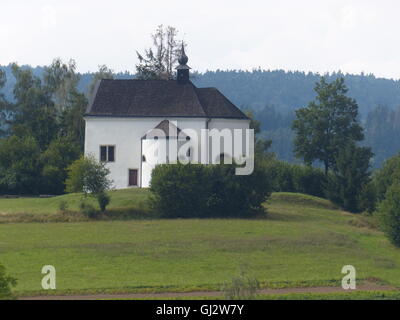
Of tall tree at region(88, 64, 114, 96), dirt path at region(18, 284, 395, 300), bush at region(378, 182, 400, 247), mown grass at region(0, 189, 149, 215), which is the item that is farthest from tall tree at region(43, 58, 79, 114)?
dirt path at region(18, 284, 395, 300)

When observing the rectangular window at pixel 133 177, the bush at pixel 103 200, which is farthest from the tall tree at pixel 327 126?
the bush at pixel 103 200

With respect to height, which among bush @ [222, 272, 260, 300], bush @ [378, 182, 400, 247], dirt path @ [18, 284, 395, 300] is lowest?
dirt path @ [18, 284, 395, 300]

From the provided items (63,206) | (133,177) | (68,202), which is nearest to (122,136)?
(133,177)

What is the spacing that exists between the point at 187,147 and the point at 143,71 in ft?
81.9

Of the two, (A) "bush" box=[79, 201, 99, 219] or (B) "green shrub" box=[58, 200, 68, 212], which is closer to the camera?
(A) "bush" box=[79, 201, 99, 219]

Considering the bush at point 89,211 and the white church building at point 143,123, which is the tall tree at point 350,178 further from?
the bush at point 89,211

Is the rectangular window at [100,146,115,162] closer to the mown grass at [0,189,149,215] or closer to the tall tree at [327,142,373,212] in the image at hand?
the mown grass at [0,189,149,215]

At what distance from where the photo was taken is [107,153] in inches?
2421

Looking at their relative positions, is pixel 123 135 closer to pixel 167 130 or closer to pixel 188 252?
pixel 167 130

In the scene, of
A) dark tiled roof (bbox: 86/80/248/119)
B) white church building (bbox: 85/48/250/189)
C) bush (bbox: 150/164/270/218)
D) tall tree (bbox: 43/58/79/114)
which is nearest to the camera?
bush (bbox: 150/164/270/218)

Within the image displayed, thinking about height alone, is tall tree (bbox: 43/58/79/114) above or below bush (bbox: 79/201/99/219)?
above

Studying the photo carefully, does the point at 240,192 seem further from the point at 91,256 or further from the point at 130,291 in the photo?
the point at 130,291

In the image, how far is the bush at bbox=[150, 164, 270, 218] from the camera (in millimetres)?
48906

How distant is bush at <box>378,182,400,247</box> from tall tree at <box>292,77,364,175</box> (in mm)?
24161
